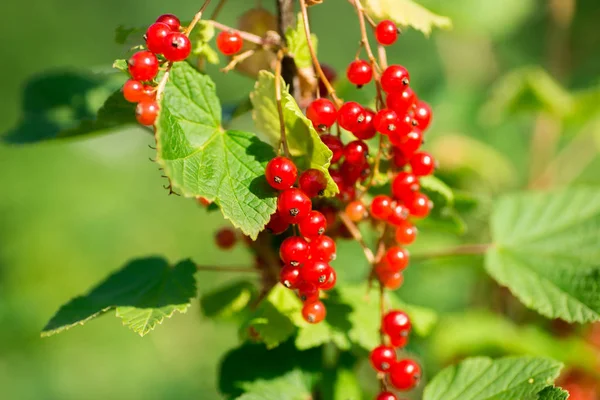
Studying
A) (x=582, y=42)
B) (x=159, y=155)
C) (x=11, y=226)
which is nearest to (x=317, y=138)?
(x=159, y=155)

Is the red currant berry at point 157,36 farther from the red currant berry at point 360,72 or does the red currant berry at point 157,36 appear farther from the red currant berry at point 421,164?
the red currant berry at point 421,164

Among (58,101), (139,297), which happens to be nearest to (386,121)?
(139,297)

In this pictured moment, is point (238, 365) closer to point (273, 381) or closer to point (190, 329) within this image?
point (273, 381)

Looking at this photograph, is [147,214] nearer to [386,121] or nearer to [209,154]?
[209,154]

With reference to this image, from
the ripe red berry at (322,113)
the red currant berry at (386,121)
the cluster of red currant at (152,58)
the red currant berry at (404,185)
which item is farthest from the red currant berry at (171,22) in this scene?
the red currant berry at (404,185)

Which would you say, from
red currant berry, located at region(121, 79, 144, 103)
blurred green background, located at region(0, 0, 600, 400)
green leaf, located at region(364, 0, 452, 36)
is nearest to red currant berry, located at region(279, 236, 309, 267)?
red currant berry, located at region(121, 79, 144, 103)
